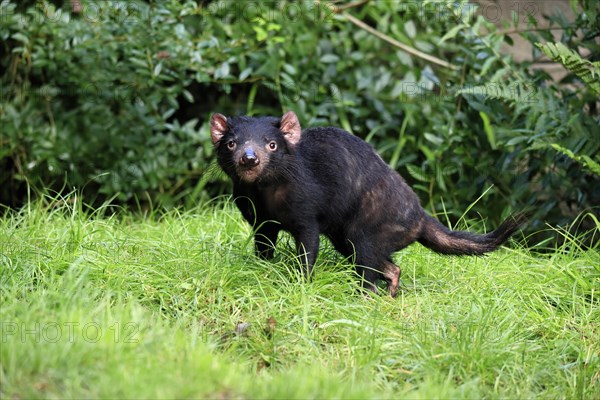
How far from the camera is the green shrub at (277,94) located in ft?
21.8

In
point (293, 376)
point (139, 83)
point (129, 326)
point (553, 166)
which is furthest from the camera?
point (139, 83)

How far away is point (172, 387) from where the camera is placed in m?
3.33

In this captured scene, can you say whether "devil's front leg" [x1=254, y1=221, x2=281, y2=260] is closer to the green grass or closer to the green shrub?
the green grass

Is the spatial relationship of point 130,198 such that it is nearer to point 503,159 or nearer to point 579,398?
point 503,159

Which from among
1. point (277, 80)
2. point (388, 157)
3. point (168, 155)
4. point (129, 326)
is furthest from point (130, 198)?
point (129, 326)

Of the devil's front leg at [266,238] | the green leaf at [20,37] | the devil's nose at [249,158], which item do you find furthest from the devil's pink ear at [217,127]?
the green leaf at [20,37]

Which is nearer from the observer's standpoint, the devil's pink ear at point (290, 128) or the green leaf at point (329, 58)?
the devil's pink ear at point (290, 128)

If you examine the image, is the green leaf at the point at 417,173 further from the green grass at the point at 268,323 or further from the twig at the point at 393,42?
the green grass at the point at 268,323

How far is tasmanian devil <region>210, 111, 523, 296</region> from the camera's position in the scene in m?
4.84

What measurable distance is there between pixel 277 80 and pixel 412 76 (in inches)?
47.9

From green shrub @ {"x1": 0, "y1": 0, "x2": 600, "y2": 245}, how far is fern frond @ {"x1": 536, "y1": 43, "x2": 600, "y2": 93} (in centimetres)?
51

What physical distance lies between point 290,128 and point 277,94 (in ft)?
9.62

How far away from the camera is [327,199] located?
4.95 meters

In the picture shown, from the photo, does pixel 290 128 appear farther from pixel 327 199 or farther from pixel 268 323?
pixel 268 323
